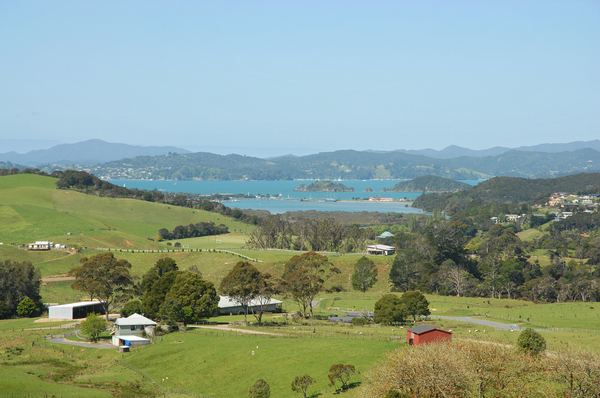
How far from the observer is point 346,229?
11250 cm

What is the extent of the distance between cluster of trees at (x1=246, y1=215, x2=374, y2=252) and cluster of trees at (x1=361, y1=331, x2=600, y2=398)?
81.3 m

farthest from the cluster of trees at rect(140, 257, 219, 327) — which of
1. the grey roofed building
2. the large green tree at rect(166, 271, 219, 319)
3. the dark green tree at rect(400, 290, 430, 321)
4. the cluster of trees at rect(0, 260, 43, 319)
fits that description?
the dark green tree at rect(400, 290, 430, 321)

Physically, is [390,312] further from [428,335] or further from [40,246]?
[40,246]

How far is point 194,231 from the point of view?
425ft

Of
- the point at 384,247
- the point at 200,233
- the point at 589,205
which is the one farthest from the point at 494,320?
the point at 589,205

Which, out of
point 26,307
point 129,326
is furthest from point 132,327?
point 26,307

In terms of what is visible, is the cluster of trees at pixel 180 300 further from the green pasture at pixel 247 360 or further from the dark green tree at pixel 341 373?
the dark green tree at pixel 341 373

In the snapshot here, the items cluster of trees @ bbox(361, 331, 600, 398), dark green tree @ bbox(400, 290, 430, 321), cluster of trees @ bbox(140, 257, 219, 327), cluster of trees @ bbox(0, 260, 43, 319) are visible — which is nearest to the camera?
cluster of trees @ bbox(361, 331, 600, 398)

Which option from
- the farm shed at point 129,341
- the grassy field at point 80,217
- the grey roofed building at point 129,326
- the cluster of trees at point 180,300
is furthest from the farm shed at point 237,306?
the grassy field at point 80,217

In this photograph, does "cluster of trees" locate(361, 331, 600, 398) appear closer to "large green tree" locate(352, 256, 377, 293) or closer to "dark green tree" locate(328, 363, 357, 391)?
"dark green tree" locate(328, 363, 357, 391)

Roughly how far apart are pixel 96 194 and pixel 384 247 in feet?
320

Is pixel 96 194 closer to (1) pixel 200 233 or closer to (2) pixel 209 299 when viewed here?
(1) pixel 200 233

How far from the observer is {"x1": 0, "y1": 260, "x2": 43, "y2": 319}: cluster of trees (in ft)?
186

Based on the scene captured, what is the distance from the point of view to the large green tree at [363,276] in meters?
76.9
